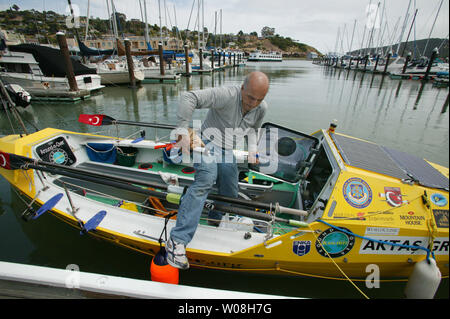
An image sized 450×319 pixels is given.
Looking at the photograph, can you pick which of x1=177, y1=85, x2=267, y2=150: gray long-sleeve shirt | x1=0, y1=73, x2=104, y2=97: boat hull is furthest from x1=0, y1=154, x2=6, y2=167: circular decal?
x1=0, y1=73, x2=104, y2=97: boat hull

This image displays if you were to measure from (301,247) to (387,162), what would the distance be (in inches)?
60.1

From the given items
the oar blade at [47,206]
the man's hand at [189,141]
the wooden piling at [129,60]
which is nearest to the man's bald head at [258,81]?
the man's hand at [189,141]

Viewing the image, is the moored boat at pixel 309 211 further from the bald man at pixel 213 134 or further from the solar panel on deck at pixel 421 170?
the bald man at pixel 213 134

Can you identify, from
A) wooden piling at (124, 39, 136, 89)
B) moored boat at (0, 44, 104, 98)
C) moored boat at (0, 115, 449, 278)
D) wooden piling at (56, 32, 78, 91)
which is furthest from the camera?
wooden piling at (124, 39, 136, 89)

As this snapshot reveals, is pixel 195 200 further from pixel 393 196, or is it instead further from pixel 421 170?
pixel 421 170

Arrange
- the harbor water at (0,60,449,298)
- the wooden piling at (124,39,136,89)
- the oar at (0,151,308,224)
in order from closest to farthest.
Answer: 1. the oar at (0,151,308,224)
2. the harbor water at (0,60,449,298)
3. the wooden piling at (124,39,136,89)

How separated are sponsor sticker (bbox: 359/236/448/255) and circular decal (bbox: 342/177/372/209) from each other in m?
0.40

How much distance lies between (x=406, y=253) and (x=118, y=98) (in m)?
20.2

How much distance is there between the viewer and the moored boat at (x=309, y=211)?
2316mm

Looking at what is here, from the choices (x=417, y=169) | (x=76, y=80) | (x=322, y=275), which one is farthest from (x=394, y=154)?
(x=76, y=80)

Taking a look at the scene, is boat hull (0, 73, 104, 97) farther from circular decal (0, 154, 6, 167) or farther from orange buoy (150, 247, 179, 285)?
orange buoy (150, 247, 179, 285)

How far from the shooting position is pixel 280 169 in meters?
3.40

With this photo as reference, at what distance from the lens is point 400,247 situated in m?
2.39

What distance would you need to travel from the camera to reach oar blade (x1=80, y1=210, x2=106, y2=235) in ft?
9.23
